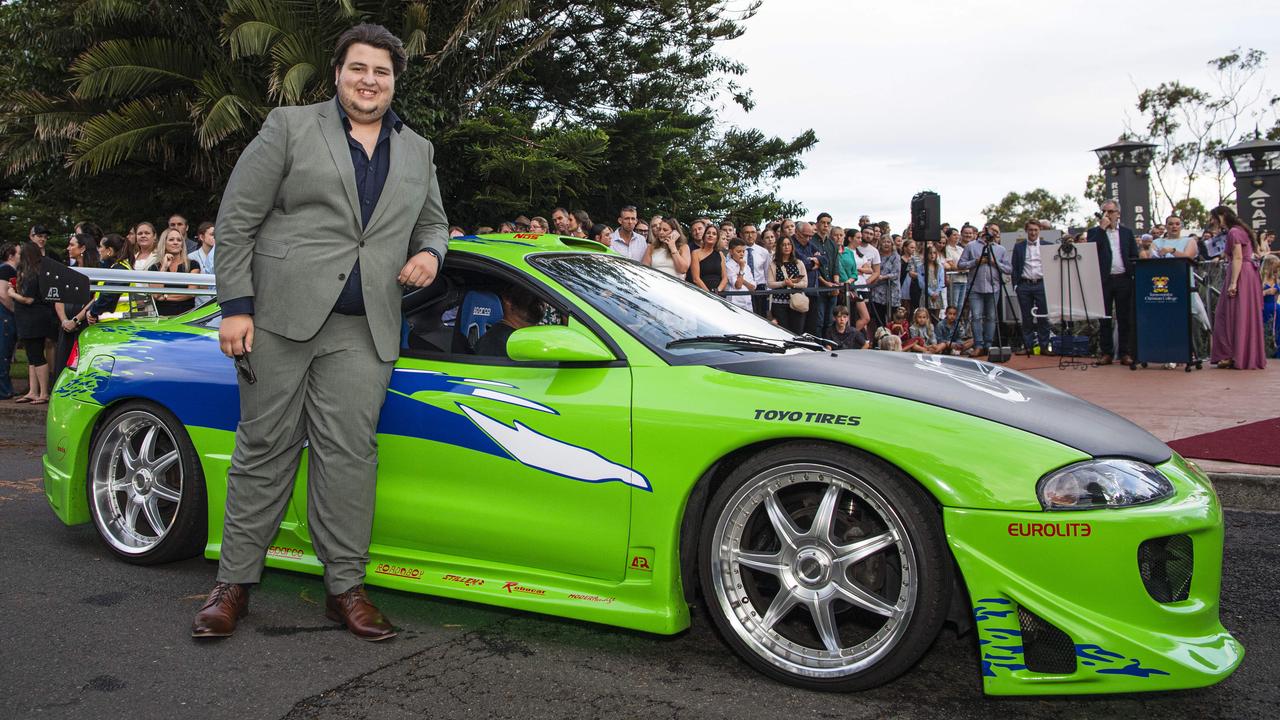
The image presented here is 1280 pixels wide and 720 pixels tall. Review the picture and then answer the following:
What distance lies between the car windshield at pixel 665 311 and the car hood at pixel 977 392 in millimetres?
171

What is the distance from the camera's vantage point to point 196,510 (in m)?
4.22

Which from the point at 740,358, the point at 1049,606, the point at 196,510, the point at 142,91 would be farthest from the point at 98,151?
the point at 1049,606

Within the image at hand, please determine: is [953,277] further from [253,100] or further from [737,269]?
[253,100]

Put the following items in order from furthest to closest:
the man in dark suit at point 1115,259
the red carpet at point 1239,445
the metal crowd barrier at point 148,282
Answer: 1. the man in dark suit at point 1115,259
2. the red carpet at point 1239,445
3. the metal crowd barrier at point 148,282

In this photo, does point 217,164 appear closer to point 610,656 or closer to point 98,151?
point 98,151

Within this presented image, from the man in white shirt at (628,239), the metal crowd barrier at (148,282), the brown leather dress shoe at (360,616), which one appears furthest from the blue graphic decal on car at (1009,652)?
the man in white shirt at (628,239)

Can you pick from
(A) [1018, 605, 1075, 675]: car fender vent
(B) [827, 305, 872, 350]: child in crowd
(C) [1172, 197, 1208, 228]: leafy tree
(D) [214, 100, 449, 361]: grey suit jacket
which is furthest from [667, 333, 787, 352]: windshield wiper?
(C) [1172, 197, 1208, 228]: leafy tree

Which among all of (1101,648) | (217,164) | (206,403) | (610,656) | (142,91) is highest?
(142,91)

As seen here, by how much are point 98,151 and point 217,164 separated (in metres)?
1.80

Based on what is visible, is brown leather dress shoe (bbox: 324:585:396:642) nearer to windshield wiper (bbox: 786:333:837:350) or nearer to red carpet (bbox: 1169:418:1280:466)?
windshield wiper (bbox: 786:333:837:350)

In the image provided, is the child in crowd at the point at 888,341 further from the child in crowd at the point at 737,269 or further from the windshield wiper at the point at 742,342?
the windshield wiper at the point at 742,342

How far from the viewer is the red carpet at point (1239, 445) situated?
636cm

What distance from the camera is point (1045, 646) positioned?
2783 mm

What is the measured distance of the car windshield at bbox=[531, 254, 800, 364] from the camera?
3.51 meters
